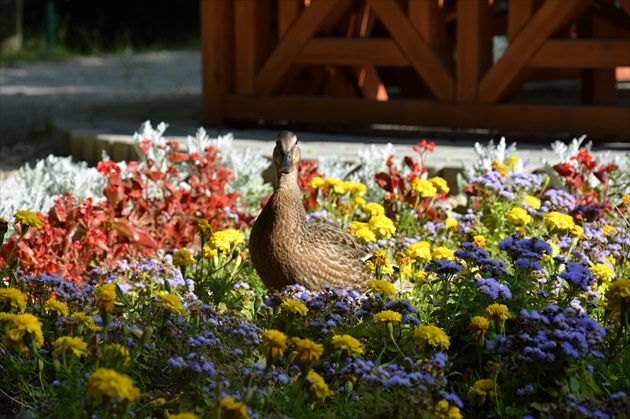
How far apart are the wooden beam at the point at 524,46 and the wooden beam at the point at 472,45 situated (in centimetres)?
9

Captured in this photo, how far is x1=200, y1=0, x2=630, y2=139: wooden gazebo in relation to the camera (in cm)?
706

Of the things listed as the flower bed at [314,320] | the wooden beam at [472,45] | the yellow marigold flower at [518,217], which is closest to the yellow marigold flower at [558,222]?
the flower bed at [314,320]

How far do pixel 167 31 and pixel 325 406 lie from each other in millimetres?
17660

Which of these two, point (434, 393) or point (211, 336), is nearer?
point (434, 393)

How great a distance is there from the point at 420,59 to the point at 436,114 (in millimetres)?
391

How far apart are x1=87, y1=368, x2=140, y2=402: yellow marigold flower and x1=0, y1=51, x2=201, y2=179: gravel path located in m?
5.20

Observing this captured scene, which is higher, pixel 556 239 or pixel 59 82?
pixel 59 82

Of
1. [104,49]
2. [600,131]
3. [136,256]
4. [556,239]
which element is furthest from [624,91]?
[104,49]

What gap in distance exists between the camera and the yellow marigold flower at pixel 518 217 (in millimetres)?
4875

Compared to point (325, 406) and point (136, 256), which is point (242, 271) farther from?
point (325, 406)

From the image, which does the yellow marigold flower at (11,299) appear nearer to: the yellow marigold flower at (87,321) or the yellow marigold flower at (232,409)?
the yellow marigold flower at (87,321)

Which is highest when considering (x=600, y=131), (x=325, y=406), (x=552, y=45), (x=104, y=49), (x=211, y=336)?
(x=104, y=49)

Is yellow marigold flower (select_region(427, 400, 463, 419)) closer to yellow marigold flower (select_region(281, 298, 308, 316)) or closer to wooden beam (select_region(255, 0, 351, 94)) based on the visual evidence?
yellow marigold flower (select_region(281, 298, 308, 316))

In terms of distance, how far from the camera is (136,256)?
4.99m
